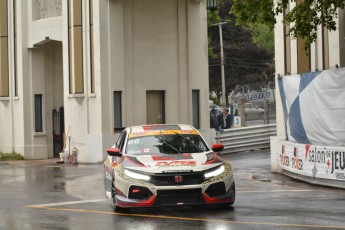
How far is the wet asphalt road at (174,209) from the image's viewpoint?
13000 millimetres

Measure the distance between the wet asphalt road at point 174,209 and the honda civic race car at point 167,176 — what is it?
265 mm

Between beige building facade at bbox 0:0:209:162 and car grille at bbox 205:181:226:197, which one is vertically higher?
beige building facade at bbox 0:0:209:162

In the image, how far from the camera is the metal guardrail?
3369 centimetres

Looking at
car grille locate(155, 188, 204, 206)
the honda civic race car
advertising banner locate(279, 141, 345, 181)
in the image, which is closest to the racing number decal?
the honda civic race car

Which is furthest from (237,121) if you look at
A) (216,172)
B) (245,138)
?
(216,172)

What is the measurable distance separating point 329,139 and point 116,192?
23.8 feet

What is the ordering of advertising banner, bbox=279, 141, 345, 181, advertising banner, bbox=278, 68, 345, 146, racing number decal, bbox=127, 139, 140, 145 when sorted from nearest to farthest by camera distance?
racing number decal, bbox=127, 139, 140, 145 < advertising banner, bbox=279, 141, 345, 181 < advertising banner, bbox=278, 68, 345, 146

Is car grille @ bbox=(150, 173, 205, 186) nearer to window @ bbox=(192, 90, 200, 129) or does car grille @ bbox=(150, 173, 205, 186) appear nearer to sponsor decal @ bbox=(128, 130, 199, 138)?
sponsor decal @ bbox=(128, 130, 199, 138)

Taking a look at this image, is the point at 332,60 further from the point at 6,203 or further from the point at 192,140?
the point at 6,203

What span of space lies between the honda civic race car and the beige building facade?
14606 millimetres

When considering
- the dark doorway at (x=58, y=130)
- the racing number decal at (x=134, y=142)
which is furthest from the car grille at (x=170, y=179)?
the dark doorway at (x=58, y=130)

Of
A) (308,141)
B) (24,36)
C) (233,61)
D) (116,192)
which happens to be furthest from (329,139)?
(233,61)

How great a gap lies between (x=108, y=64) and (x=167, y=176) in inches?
719

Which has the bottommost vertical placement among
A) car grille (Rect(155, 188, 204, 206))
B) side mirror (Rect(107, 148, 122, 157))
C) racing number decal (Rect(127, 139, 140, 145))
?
car grille (Rect(155, 188, 204, 206))
